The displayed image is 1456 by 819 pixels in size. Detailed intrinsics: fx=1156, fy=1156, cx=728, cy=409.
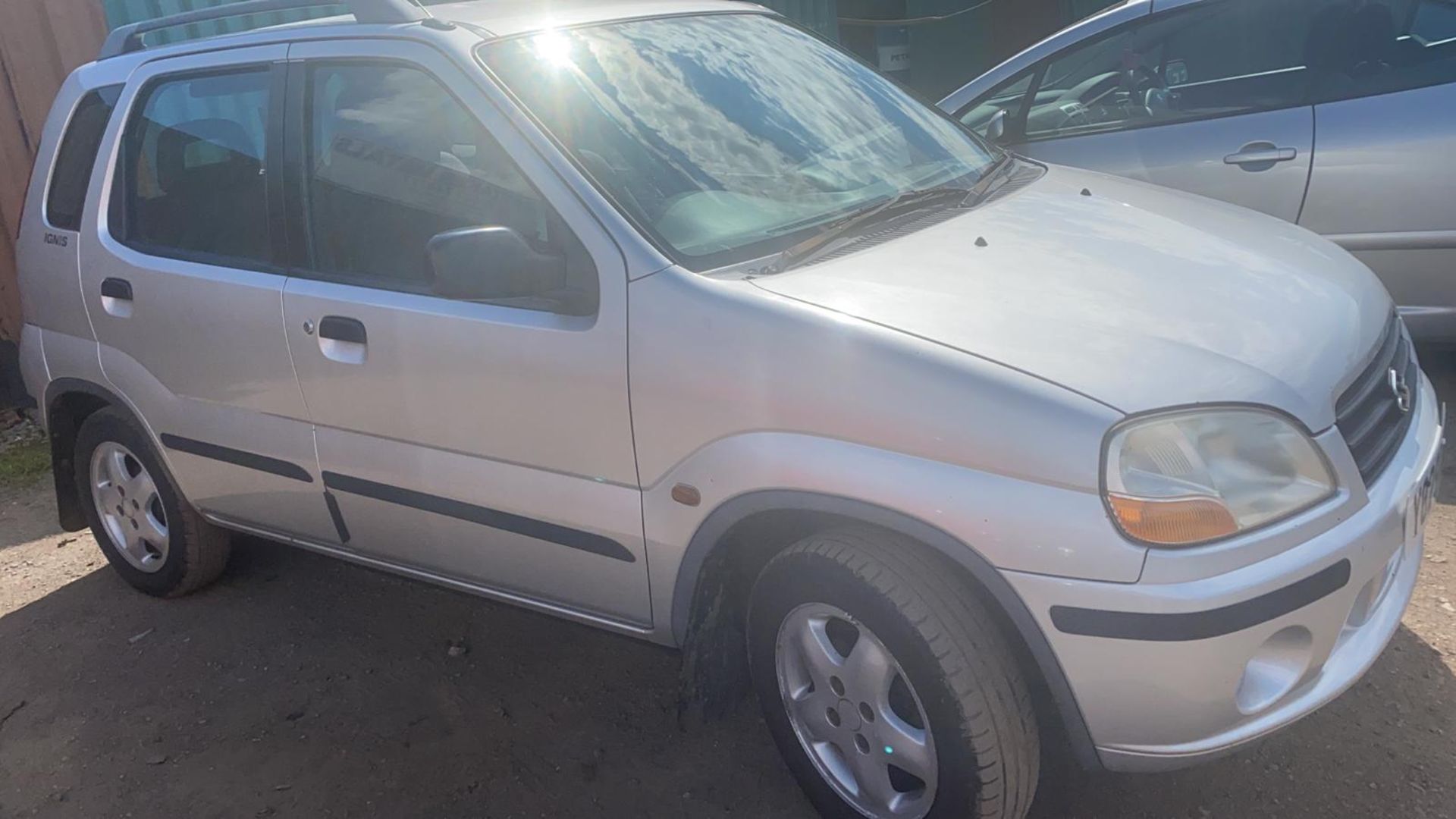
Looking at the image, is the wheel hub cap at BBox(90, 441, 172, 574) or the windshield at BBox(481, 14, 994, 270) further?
the wheel hub cap at BBox(90, 441, 172, 574)

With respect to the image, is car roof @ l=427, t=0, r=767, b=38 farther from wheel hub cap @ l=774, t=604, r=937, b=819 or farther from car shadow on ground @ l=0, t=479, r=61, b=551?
car shadow on ground @ l=0, t=479, r=61, b=551

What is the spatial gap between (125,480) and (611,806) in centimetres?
223

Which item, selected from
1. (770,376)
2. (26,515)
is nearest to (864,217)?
(770,376)

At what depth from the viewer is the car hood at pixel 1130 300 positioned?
2.07 meters

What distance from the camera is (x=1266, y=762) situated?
262 centimetres

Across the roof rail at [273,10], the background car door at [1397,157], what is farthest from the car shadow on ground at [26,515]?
the background car door at [1397,157]

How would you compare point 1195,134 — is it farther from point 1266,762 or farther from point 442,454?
point 442,454

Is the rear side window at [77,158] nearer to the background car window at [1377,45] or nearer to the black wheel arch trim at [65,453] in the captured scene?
the black wheel arch trim at [65,453]

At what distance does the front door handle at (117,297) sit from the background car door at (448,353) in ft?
2.55

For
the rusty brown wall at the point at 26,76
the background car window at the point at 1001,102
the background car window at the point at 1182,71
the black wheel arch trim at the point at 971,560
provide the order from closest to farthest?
1. the black wheel arch trim at the point at 971,560
2. the background car window at the point at 1182,71
3. the background car window at the point at 1001,102
4. the rusty brown wall at the point at 26,76

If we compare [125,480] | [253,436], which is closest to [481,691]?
[253,436]

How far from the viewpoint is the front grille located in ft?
7.16

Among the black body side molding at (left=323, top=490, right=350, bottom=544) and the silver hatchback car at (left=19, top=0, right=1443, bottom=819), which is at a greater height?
the silver hatchback car at (left=19, top=0, right=1443, bottom=819)

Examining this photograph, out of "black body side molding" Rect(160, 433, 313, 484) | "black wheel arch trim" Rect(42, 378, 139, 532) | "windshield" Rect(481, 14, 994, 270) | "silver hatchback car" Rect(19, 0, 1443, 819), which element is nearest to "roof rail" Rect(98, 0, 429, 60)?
"silver hatchback car" Rect(19, 0, 1443, 819)
